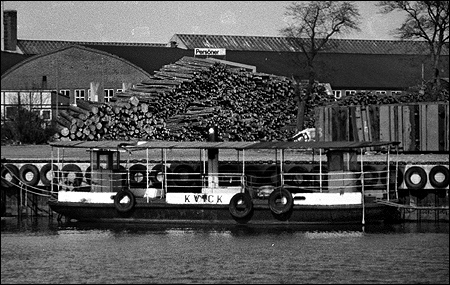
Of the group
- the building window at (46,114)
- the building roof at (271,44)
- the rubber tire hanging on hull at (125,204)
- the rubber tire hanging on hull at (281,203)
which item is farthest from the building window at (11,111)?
the rubber tire hanging on hull at (281,203)

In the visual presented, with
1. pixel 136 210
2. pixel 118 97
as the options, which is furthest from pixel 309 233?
pixel 118 97

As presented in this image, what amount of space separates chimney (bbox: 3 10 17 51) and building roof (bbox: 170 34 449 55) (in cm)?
1102

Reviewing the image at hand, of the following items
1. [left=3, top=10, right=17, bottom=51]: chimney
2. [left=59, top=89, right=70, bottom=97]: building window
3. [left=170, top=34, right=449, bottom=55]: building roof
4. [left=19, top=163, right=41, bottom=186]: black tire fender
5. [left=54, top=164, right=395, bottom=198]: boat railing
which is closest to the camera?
[left=54, top=164, right=395, bottom=198]: boat railing

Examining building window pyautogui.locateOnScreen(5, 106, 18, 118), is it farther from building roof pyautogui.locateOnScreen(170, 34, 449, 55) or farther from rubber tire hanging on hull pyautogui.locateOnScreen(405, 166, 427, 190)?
rubber tire hanging on hull pyautogui.locateOnScreen(405, 166, 427, 190)

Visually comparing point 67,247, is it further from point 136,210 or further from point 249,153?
point 249,153

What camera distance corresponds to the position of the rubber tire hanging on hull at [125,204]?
131 feet

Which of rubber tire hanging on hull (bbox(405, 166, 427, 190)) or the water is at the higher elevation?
rubber tire hanging on hull (bbox(405, 166, 427, 190))

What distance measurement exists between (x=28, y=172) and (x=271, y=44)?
45039 millimetres

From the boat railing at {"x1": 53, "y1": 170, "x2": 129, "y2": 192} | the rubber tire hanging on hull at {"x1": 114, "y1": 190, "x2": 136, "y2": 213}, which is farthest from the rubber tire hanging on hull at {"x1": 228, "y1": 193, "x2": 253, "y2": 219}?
the boat railing at {"x1": 53, "y1": 170, "x2": 129, "y2": 192}

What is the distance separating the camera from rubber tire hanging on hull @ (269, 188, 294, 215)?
127ft

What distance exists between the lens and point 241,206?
128 feet

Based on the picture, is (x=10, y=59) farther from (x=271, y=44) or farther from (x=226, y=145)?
(x=226, y=145)

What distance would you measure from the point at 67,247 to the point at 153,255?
9.37ft

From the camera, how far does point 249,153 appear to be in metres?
52.1
